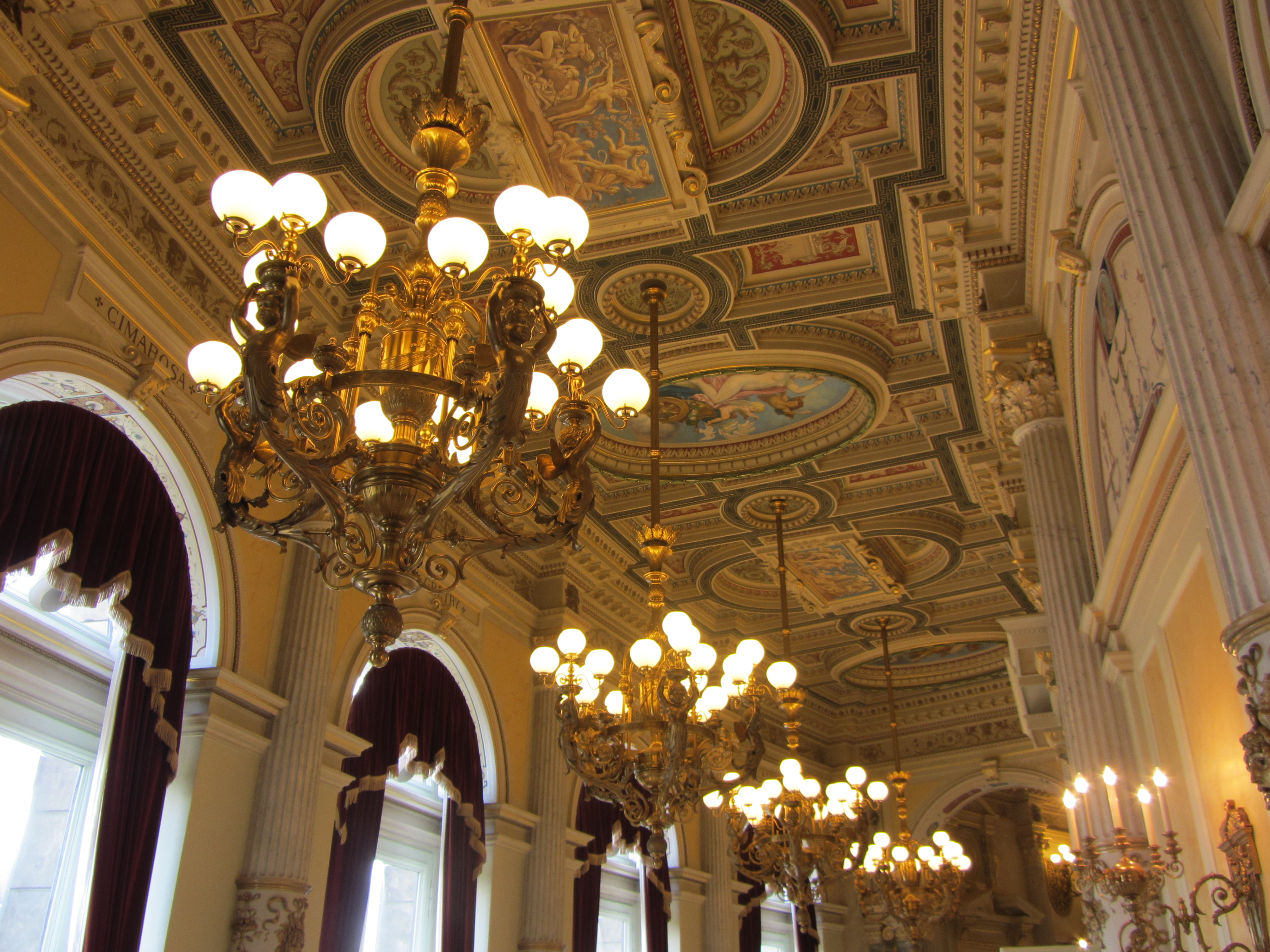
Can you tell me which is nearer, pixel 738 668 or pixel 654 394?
pixel 738 668

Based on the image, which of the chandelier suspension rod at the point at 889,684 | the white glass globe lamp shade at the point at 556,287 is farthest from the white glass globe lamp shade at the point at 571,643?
the chandelier suspension rod at the point at 889,684

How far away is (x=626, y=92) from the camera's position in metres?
5.62

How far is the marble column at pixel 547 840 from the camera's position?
8.57 m

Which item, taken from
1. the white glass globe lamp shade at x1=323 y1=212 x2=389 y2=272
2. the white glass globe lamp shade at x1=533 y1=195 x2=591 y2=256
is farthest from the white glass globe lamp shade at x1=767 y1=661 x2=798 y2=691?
the white glass globe lamp shade at x1=323 y1=212 x2=389 y2=272

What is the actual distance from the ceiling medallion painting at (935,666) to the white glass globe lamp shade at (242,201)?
39.7ft

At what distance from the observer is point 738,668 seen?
586 cm

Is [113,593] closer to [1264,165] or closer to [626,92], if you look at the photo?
[626,92]

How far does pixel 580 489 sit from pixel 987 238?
3.68 metres

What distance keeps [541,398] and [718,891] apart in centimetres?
999

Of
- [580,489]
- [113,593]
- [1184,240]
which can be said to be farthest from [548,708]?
[1184,240]

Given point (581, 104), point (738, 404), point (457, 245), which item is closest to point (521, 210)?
point (457, 245)

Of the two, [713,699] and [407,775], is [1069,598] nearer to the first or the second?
[713,699]

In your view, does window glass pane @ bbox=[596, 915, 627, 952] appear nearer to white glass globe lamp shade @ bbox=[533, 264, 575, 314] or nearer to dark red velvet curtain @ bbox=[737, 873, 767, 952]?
dark red velvet curtain @ bbox=[737, 873, 767, 952]

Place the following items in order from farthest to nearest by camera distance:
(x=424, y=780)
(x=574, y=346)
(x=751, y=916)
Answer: (x=751, y=916) < (x=424, y=780) < (x=574, y=346)
